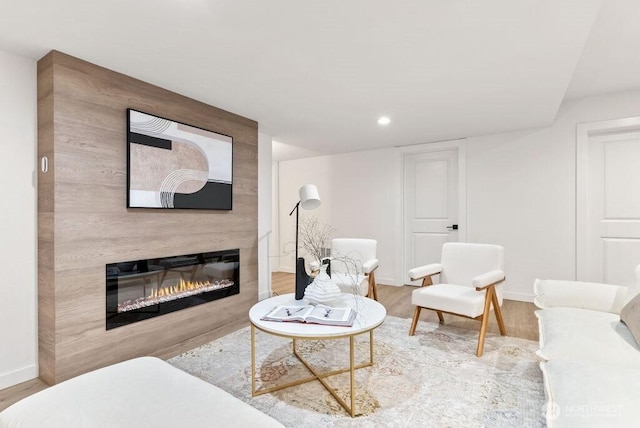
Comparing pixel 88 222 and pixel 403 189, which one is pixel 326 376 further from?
pixel 403 189

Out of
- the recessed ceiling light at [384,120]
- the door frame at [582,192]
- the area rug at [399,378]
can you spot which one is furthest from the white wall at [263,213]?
the door frame at [582,192]

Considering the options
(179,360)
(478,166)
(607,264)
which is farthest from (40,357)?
(607,264)

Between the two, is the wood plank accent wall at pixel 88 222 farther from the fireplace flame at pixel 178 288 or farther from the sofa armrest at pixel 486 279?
the sofa armrest at pixel 486 279

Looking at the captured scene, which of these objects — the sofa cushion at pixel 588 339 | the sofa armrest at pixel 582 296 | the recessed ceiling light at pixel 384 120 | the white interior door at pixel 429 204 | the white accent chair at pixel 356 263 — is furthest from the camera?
the white interior door at pixel 429 204

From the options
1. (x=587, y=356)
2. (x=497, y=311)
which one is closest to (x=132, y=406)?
(x=587, y=356)

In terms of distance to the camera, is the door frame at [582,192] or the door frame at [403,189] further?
the door frame at [403,189]

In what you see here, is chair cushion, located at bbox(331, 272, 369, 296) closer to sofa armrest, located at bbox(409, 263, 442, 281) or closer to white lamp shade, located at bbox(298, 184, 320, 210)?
sofa armrest, located at bbox(409, 263, 442, 281)

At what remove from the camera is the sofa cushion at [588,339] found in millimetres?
1444

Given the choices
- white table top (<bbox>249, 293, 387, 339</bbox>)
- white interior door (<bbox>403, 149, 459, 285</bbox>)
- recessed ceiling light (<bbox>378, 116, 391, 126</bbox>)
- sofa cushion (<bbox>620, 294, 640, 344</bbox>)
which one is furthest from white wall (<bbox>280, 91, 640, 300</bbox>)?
white table top (<bbox>249, 293, 387, 339</bbox>)

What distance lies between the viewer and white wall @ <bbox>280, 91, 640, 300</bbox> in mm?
3596

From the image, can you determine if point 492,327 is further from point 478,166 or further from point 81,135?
point 81,135

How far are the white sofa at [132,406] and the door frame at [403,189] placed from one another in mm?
3862

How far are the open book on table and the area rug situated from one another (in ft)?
1.53

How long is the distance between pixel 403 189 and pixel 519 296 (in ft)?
6.72
